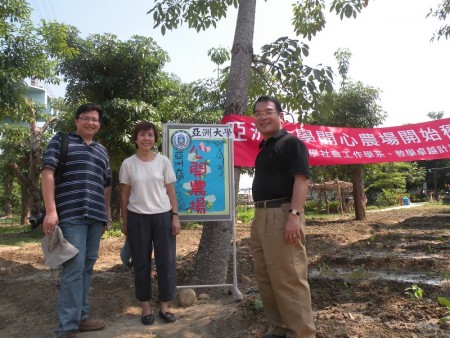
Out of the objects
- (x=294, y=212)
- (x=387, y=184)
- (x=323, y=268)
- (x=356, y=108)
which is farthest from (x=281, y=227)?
(x=387, y=184)

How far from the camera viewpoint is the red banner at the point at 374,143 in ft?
20.2

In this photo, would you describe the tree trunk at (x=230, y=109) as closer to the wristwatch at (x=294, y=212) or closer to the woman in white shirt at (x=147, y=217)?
the woman in white shirt at (x=147, y=217)

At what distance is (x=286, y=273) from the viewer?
8.14ft

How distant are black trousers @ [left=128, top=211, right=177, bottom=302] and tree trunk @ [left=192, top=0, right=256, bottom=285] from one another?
943 mm

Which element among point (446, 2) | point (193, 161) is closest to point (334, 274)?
point (193, 161)

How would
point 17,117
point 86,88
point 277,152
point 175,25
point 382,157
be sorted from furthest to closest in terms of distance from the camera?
1. point 86,88
2. point 17,117
3. point 382,157
4. point 175,25
5. point 277,152

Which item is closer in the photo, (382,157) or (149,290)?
(149,290)

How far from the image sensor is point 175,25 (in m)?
5.67

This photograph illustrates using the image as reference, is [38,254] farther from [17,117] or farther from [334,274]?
[334,274]

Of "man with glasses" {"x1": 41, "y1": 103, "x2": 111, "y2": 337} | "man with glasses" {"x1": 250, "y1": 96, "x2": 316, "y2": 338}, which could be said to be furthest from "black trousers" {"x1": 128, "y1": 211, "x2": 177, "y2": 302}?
"man with glasses" {"x1": 250, "y1": 96, "x2": 316, "y2": 338}

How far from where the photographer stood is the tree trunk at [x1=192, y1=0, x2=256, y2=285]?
4.20 metres

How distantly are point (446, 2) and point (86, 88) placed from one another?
8728 millimetres

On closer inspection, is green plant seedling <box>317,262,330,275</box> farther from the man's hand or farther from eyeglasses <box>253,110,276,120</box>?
the man's hand

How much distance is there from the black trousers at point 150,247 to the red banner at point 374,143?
3390mm
